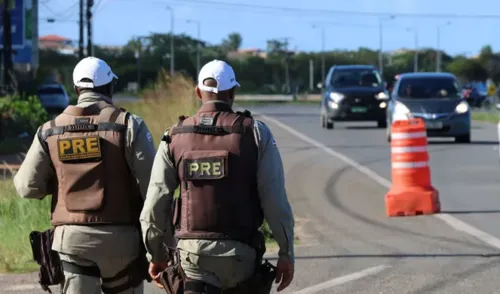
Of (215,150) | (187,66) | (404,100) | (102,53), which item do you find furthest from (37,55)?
(215,150)

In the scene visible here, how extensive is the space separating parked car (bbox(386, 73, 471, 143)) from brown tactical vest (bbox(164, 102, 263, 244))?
19250 mm

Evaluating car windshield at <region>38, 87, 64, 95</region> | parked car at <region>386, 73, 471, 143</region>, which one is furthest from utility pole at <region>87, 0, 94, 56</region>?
parked car at <region>386, 73, 471, 143</region>

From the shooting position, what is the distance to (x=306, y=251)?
403 inches

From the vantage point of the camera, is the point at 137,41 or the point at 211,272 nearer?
the point at 211,272

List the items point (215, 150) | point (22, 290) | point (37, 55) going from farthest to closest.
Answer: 1. point (37, 55)
2. point (22, 290)
3. point (215, 150)

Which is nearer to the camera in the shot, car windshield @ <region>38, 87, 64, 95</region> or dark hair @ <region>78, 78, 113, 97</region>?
dark hair @ <region>78, 78, 113, 97</region>

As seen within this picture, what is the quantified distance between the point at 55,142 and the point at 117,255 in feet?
2.23

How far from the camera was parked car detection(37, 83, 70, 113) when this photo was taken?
50922mm

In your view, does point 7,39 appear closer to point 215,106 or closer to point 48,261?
point 48,261

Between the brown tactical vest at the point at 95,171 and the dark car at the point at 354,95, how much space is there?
82.4 ft

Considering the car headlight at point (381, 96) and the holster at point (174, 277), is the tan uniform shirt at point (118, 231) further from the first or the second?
the car headlight at point (381, 96)

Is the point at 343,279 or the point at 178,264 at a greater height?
the point at 178,264

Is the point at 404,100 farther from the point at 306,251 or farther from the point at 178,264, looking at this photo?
the point at 178,264

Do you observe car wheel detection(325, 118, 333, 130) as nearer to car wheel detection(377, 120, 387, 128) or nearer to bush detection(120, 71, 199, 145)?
car wheel detection(377, 120, 387, 128)
